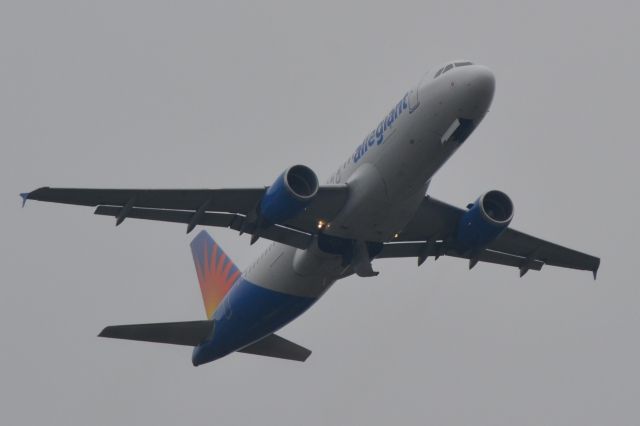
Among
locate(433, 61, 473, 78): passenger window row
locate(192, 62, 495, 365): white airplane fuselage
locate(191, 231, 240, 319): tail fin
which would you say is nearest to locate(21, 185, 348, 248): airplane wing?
locate(192, 62, 495, 365): white airplane fuselage

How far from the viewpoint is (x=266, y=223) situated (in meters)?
33.8

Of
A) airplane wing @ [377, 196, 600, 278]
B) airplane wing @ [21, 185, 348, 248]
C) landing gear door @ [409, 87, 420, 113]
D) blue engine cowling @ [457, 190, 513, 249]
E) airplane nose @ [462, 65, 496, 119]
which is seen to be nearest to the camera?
airplane nose @ [462, 65, 496, 119]

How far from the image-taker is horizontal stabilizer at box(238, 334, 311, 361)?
4294cm

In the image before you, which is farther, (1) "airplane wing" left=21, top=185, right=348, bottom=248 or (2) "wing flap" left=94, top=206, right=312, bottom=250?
(2) "wing flap" left=94, top=206, right=312, bottom=250

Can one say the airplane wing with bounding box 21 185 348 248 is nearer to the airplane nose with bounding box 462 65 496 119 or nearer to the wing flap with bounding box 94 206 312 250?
the wing flap with bounding box 94 206 312 250

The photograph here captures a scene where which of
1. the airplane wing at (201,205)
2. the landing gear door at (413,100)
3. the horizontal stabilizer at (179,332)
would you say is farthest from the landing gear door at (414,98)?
the horizontal stabilizer at (179,332)

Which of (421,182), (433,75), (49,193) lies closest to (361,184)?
(421,182)

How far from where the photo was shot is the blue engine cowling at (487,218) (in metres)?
35.8

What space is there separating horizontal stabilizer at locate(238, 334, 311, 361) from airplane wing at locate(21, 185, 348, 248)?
26.3 feet

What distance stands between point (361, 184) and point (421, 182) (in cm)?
192

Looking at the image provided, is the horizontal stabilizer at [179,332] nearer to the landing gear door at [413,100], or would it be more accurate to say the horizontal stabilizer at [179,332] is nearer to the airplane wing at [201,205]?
the airplane wing at [201,205]

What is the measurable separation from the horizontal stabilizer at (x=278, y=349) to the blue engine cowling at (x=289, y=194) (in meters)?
10.6

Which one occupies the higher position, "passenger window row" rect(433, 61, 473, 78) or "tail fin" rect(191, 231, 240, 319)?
"passenger window row" rect(433, 61, 473, 78)

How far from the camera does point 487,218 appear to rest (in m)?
Answer: 35.8
